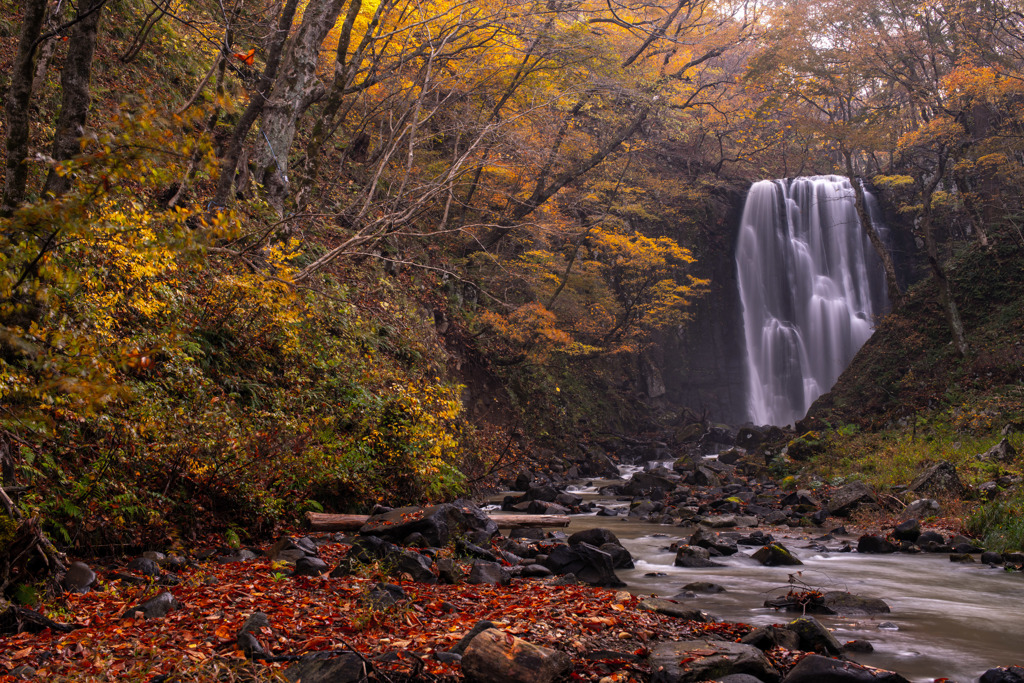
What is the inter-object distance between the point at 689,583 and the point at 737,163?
1204 inches

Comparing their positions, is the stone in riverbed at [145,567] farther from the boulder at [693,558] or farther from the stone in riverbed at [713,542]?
the stone in riverbed at [713,542]

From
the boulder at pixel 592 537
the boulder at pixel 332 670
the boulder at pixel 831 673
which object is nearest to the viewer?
the boulder at pixel 332 670

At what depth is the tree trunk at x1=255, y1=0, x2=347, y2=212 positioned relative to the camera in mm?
10672

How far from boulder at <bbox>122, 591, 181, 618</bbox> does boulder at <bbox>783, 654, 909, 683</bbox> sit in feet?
12.5

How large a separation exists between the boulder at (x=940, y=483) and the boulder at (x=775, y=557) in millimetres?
3785

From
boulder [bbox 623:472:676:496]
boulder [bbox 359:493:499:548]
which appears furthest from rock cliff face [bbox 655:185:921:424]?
boulder [bbox 359:493:499:548]

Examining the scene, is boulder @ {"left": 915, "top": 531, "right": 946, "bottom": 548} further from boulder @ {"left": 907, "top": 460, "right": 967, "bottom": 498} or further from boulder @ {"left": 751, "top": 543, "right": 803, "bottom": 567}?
boulder @ {"left": 751, "top": 543, "right": 803, "bottom": 567}

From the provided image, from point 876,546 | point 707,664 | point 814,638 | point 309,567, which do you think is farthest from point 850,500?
point 309,567

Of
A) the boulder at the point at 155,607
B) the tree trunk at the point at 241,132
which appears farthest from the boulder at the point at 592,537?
the tree trunk at the point at 241,132

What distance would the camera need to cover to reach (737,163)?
3328 centimetres

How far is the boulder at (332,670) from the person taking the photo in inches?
123

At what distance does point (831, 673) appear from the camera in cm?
359

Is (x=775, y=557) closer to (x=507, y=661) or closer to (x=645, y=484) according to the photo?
(x=507, y=661)

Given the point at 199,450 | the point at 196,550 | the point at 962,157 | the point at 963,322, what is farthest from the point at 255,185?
the point at 962,157
